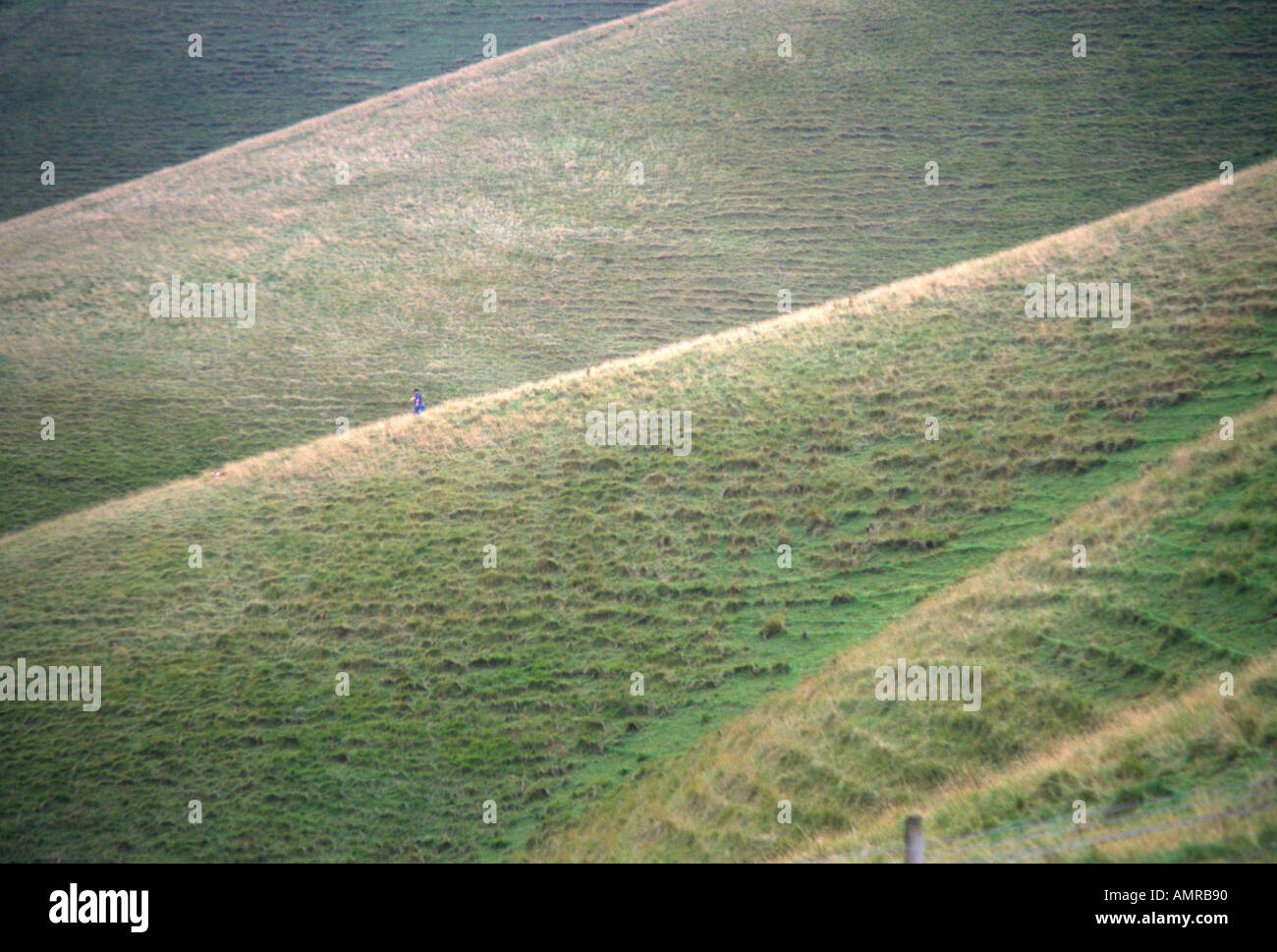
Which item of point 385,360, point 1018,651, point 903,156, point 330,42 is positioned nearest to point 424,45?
point 330,42

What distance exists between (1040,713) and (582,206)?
4626 cm

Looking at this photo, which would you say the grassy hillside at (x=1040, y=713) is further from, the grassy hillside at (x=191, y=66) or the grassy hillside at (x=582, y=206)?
the grassy hillside at (x=191, y=66)

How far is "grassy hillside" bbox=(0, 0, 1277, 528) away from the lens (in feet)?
124

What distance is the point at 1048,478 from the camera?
1931 cm

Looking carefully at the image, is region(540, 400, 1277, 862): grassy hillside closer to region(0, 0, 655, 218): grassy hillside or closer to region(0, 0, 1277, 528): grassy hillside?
region(0, 0, 1277, 528): grassy hillside

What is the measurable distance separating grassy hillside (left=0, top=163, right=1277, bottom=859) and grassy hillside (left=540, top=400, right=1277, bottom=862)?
142 millimetres

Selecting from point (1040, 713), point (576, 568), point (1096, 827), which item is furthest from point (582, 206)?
point (1096, 827)

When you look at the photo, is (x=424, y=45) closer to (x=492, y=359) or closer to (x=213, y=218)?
(x=213, y=218)

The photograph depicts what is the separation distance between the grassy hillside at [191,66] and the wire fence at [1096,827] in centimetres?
7855

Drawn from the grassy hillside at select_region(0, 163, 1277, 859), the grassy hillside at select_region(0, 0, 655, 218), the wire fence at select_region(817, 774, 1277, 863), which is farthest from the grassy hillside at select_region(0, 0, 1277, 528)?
the wire fence at select_region(817, 774, 1277, 863)

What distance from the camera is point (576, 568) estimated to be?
20203 mm

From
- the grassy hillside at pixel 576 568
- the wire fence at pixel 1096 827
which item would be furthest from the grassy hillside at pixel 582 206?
the wire fence at pixel 1096 827

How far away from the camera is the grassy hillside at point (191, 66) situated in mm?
75312

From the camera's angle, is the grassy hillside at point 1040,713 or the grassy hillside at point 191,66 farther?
the grassy hillside at point 191,66
